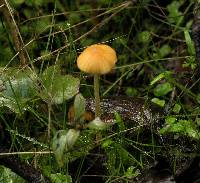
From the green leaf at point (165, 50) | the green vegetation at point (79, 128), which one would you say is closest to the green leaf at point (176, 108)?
the green vegetation at point (79, 128)

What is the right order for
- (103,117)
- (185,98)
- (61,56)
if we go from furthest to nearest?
(61,56) → (185,98) → (103,117)

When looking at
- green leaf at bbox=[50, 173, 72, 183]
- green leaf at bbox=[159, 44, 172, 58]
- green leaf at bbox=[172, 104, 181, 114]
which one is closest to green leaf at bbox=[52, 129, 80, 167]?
green leaf at bbox=[50, 173, 72, 183]

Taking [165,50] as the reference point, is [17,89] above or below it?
above

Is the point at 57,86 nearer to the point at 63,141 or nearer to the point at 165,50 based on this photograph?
the point at 63,141

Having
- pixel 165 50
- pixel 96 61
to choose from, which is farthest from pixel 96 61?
pixel 165 50

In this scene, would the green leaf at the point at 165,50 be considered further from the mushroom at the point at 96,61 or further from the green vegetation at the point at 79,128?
the mushroom at the point at 96,61

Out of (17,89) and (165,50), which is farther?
(165,50)

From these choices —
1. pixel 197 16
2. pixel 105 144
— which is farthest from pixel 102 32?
pixel 105 144

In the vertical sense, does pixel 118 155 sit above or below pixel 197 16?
below

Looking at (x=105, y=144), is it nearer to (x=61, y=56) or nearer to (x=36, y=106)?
(x=36, y=106)
